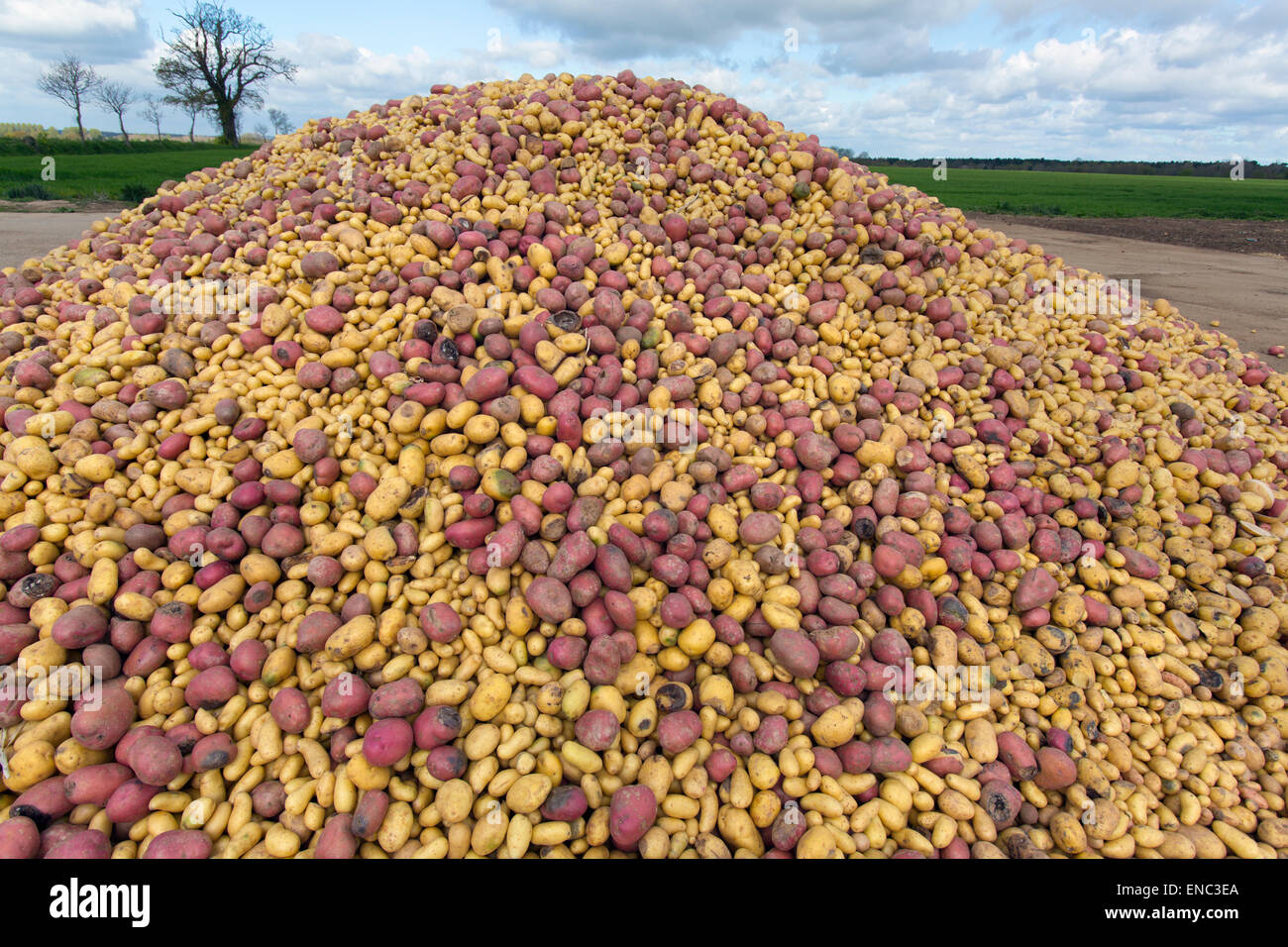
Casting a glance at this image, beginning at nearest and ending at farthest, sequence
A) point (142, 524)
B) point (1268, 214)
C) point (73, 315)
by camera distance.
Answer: point (142, 524) < point (73, 315) < point (1268, 214)

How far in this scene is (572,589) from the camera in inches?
121

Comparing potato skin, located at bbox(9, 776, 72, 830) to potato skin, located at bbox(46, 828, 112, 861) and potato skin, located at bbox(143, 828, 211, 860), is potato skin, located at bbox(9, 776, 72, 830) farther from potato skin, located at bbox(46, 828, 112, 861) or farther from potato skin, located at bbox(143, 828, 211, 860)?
potato skin, located at bbox(143, 828, 211, 860)

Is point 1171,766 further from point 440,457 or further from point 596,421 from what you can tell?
point 440,457

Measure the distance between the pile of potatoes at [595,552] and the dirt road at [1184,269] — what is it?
6128 mm

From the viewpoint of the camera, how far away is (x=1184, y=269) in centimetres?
1372

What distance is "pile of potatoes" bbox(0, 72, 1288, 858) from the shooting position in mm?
2652

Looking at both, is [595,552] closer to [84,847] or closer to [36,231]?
[84,847]

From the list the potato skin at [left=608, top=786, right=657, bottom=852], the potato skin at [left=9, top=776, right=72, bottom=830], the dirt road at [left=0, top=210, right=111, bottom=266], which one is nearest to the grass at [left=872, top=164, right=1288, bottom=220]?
the dirt road at [left=0, top=210, right=111, bottom=266]

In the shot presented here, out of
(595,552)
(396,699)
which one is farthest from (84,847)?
(595,552)

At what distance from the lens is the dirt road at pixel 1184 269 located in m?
9.24

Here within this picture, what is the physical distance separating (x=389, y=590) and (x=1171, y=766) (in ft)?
13.9

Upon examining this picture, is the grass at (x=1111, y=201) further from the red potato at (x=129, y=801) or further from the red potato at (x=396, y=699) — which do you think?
the red potato at (x=129, y=801)

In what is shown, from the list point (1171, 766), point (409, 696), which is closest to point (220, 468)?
point (409, 696)

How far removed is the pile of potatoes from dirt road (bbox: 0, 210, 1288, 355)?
20.1ft
